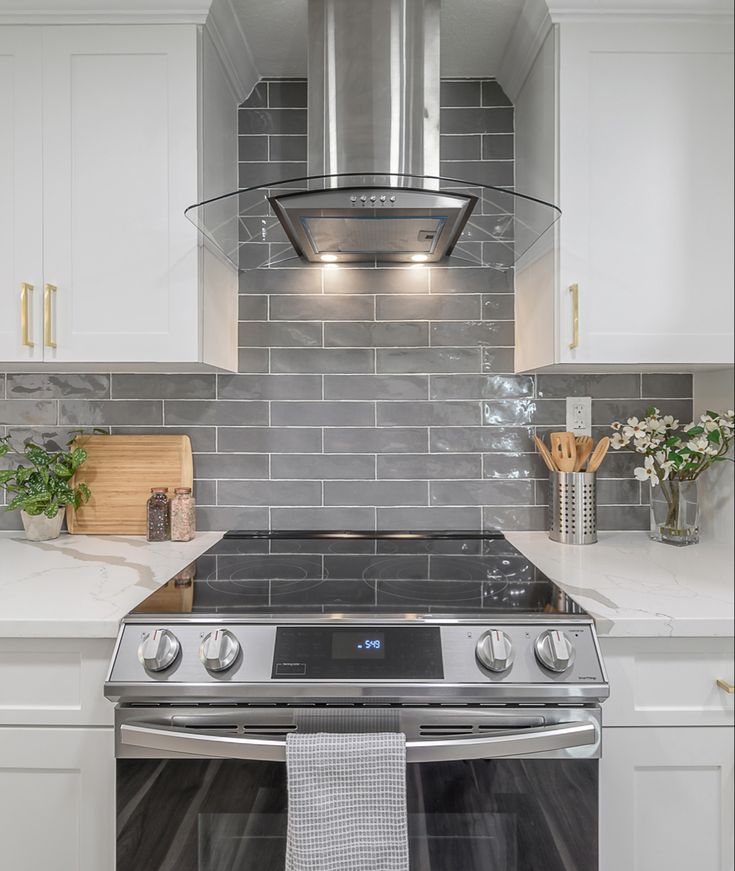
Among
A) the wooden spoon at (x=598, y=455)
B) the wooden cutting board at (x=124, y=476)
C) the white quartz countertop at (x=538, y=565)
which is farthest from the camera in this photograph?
the wooden cutting board at (x=124, y=476)

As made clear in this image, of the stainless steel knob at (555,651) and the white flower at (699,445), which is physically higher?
the white flower at (699,445)

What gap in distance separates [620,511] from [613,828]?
0.92 meters

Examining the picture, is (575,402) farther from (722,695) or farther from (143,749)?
(143,749)

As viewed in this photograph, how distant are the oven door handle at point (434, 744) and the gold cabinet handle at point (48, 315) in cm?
91

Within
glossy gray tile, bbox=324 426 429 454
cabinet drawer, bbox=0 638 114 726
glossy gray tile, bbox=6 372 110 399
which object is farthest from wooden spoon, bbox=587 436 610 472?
glossy gray tile, bbox=6 372 110 399

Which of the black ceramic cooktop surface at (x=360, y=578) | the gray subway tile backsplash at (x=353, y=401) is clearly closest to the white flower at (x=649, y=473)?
the gray subway tile backsplash at (x=353, y=401)

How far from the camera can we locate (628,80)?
1507 millimetres

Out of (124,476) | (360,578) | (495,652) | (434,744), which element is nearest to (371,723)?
(434,744)

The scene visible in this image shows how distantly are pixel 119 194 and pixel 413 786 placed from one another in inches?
55.0

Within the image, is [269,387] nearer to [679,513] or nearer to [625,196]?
[625,196]

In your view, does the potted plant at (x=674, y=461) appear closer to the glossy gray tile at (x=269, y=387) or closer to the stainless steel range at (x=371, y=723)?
the stainless steel range at (x=371, y=723)

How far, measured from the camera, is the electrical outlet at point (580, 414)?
1.88 meters

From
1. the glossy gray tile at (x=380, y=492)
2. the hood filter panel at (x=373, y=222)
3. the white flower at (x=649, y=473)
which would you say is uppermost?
the hood filter panel at (x=373, y=222)

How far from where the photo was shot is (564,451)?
1.79 meters
